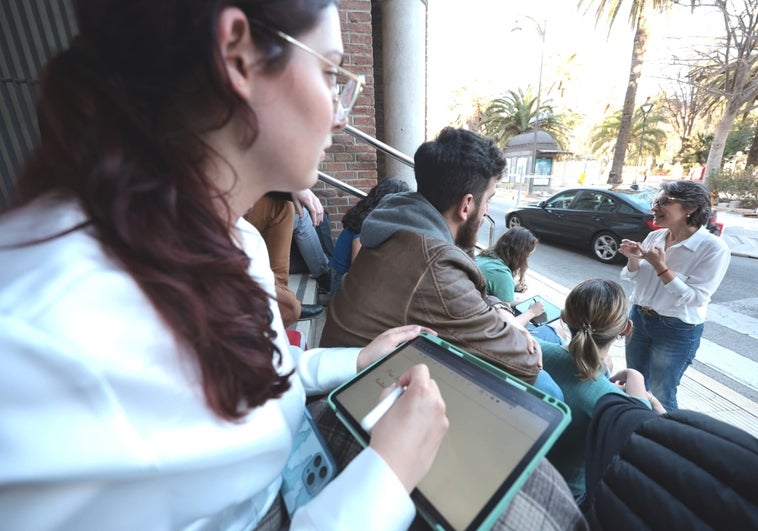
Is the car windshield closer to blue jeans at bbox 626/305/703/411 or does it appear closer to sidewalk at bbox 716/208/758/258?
sidewalk at bbox 716/208/758/258

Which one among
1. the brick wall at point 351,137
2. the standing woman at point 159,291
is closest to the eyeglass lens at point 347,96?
the standing woman at point 159,291

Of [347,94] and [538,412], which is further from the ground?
[347,94]

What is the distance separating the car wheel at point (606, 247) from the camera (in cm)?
735

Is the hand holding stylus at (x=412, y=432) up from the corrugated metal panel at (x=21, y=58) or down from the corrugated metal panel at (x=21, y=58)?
down

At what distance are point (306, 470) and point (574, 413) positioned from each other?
145cm

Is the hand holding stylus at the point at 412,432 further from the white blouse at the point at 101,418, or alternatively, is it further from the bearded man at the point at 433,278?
the bearded man at the point at 433,278

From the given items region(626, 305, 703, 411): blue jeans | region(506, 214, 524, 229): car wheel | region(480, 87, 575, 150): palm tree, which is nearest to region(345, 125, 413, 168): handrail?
region(626, 305, 703, 411): blue jeans

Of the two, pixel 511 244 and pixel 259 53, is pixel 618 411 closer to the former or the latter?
pixel 259 53

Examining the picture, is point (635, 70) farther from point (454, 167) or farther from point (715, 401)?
point (454, 167)

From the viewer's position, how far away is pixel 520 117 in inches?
923

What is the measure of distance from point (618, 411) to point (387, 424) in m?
0.92

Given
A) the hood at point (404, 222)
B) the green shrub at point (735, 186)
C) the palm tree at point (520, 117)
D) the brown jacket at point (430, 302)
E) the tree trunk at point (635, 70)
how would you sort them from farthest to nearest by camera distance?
the palm tree at point (520, 117), the green shrub at point (735, 186), the tree trunk at point (635, 70), the hood at point (404, 222), the brown jacket at point (430, 302)

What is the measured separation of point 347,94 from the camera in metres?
0.95

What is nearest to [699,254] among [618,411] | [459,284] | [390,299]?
[618,411]
